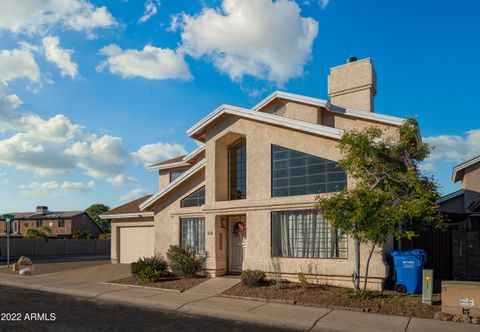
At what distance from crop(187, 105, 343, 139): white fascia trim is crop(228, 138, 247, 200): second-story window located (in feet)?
4.57

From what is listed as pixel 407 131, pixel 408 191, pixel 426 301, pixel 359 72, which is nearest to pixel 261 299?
pixel 426 301

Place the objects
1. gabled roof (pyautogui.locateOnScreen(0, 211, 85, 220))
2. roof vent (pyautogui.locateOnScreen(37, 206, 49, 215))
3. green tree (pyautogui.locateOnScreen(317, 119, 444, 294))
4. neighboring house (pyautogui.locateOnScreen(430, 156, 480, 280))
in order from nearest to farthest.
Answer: green tree (pyautogui.locateOnScreen(317, 119, 444, 294)), neighboring house (pyautogui.locateOnScreen(430, 156, 480, 280)), gabled roof (pyautogui.locateOnScreen(0, 211, 85, 220)), roof vent (pyautogui.locateOnScreen(37, 206, 49, 215))

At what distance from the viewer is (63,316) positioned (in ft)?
33.8

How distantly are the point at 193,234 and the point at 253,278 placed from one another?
14.8ft

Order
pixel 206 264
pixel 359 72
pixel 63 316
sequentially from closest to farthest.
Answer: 1. pixel 63 316
2. pixel 206 264
3. pixel 359 72

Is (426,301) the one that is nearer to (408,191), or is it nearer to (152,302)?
(408,191)

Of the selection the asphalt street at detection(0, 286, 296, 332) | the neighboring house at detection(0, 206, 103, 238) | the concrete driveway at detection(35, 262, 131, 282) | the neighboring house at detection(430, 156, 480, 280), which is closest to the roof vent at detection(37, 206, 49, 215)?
the neighboring house at detection(0, 206, 103, 238)

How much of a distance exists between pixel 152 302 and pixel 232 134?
7.07 meters

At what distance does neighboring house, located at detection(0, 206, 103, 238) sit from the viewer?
179ft

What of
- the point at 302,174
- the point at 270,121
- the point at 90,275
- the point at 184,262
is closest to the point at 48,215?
the point at 90,275

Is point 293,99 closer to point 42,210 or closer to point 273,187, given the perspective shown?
point 273,187

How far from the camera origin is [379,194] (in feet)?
35.9

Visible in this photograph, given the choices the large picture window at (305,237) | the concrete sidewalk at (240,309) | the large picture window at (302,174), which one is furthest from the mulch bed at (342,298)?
the large picture window at (302,174)

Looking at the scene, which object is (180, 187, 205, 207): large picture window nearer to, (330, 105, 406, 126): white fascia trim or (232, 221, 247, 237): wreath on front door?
(232, 221, 247, 237): wreath on front door
